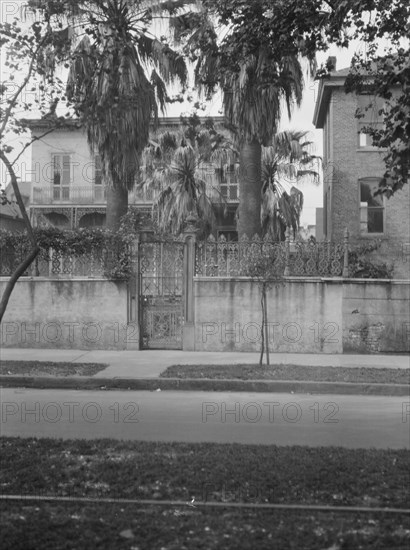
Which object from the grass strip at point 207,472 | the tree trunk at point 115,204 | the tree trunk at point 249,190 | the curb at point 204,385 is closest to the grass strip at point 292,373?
the curb at point 204,385

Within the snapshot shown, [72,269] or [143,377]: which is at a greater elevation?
[72,269]

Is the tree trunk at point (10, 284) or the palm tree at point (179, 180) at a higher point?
the palm tree at point (179, 180)

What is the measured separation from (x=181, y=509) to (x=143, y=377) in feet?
23.7

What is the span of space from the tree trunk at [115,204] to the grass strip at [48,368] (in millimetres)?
5346

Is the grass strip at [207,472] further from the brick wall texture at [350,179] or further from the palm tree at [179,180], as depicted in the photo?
the palm tree at [179,180]

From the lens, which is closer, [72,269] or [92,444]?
Answer: [92,444]

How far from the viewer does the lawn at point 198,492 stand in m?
4.00

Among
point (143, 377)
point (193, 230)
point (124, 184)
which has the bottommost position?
point (143, 377)

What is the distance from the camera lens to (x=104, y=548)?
385cm

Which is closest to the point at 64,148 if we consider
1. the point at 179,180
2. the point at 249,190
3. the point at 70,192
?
the point at 70,192

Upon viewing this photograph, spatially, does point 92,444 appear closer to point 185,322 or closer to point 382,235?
point 185,322

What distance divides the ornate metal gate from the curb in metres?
3.93

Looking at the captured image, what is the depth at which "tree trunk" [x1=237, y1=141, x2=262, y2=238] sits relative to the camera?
17.4 metres

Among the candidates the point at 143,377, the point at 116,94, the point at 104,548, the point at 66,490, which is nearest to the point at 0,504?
the point at 66,490
